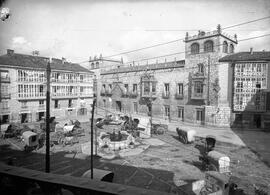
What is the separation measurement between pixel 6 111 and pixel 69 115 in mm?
9056

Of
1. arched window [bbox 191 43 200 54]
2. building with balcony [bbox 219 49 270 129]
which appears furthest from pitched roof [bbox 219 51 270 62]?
arched window [bbox 191 43 200 54]

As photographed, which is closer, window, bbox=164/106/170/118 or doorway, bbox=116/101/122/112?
window, bbox=164/106/170/118

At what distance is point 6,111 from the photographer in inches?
1003

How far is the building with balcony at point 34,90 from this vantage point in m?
25.1

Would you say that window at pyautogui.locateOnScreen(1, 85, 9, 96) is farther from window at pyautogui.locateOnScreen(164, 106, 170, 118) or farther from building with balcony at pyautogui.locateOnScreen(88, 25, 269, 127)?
window at pyautogui.locateOnScreen(164, 106, 170, 118)

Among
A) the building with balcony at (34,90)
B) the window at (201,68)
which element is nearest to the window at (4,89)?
the building with balcony at (34,90)

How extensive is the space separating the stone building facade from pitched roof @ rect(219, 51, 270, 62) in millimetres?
965

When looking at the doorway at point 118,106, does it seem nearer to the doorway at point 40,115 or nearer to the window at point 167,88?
the window at point 167,88

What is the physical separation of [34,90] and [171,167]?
2398 centimetres

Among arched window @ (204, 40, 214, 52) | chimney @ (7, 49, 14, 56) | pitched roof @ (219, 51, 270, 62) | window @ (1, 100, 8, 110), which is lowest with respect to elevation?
window @ (1, 100, 8, 110)

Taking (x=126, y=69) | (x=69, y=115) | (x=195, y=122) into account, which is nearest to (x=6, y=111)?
(x=69, y=115)

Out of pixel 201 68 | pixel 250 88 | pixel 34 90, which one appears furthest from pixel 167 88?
pixel 34 90

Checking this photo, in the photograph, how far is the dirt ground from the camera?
10203mm

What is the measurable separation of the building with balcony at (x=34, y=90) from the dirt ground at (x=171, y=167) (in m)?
11.1
